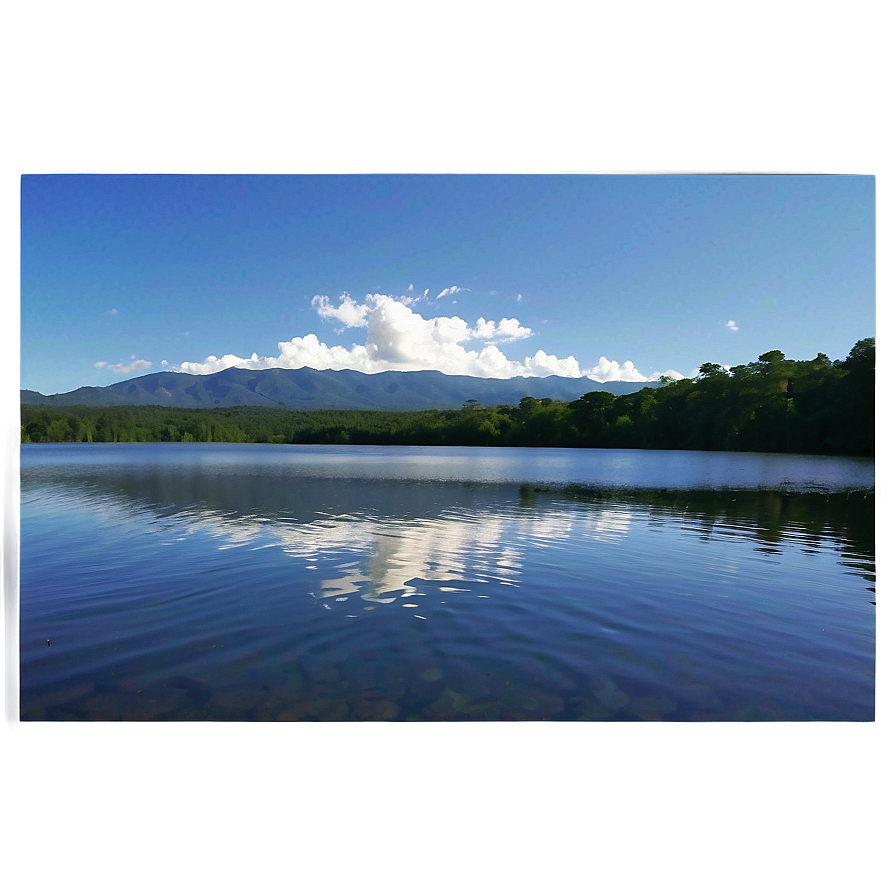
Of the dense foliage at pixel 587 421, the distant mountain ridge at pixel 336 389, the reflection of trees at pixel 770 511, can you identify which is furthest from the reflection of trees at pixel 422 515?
the distant mountain ridge at pixel 336 389

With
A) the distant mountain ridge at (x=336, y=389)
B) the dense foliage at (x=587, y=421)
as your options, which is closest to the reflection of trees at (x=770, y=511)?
the dense foliage at (x=587, y=421)

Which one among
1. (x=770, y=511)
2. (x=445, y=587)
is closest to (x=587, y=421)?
(x=445, y=587)

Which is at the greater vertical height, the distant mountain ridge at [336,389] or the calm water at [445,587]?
the distant mountain ridge at [336,389]

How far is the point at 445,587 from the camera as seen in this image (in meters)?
3.51

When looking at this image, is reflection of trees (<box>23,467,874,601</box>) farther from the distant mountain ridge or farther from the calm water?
the distant mountain ridge

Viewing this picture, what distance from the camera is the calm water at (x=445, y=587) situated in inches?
109

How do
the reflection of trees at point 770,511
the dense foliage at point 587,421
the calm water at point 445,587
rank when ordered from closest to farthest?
the calm water at point 445,587 → the reflection of trees at point 770,511 → the dense foliage at point 587,421

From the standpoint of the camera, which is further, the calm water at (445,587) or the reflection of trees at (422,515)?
the reflection of trees at (422,515)

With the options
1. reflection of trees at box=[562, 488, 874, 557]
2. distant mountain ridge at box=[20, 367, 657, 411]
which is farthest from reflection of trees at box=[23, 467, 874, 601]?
distant mountain ridge at box=[20, 367, 657, 411]

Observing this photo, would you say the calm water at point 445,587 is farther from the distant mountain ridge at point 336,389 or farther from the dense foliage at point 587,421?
the distant mountain ridge at point 336,389

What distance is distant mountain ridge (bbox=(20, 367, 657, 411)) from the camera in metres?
4.08

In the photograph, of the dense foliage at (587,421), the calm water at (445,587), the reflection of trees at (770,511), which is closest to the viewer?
the calm water at (445,587)

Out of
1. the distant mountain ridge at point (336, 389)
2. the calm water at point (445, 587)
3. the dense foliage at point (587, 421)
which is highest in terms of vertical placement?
the distant mountain ridge at point (336, 389)

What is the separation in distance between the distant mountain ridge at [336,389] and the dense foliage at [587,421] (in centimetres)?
7
